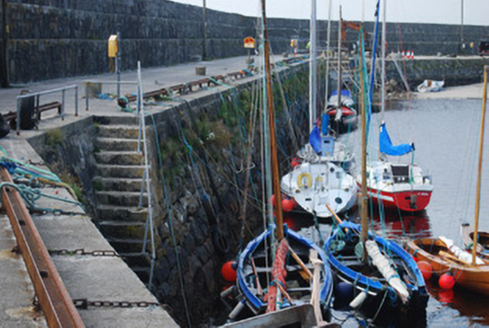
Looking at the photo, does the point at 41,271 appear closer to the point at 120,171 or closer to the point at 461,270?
the point at 120,171

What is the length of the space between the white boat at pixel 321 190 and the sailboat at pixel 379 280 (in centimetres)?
613

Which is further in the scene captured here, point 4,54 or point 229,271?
point 4,54

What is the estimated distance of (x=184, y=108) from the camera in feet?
56.3

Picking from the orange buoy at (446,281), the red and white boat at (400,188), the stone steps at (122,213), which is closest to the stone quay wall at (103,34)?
the stone steps at (122,213)

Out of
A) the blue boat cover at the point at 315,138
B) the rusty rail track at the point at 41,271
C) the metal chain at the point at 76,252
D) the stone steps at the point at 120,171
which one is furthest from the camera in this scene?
the blue boat cover at the point at 315,138

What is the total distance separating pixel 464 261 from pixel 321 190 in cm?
665

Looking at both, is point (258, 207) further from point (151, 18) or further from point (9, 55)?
point (151, 18)

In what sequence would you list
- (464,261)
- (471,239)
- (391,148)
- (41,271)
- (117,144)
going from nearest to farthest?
1. (41,271)
2. (117,144)
3. (464,261)
4. (471,239)
5. (391,148)

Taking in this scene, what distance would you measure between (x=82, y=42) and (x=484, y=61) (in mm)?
62682

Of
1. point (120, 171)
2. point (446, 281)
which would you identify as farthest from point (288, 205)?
point (120, 171)

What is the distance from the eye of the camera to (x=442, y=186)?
28156mm

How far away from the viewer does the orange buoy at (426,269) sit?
1705cm

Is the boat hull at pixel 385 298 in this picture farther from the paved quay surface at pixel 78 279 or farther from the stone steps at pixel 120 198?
the paved quay surface at pixel 78 279

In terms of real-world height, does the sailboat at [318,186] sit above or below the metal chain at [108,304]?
below
